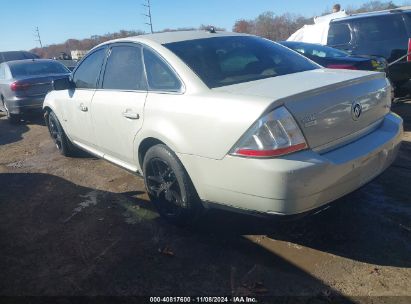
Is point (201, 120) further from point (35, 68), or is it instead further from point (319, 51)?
point (35, 68)

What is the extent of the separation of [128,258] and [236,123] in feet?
4.48

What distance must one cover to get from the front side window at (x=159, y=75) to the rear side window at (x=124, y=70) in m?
0.10

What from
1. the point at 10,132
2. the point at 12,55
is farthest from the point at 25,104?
the point at 12,55

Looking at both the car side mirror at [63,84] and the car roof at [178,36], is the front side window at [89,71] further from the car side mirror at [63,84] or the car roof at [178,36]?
the car roof at [178,36]

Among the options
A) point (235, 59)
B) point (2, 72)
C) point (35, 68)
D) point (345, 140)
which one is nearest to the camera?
point (345, 140)

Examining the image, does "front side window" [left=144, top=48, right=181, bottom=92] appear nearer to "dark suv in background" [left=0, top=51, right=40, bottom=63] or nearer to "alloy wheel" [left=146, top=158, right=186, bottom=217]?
"alloy wheel" [left=146, top=158, right=186, bottom=217]

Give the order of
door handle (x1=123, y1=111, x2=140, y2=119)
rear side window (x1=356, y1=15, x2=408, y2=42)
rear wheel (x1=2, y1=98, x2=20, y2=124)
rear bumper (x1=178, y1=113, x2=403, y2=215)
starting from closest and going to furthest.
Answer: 1. rear bumper (x1=178, y1=113, x2=403, y2=215)
2. door handle (x1=123, y1=111, x2=140, y2=119)
3. rear side window (x1=356, y1=15, x2=408, y2=42)
4. rear wheel (x1=2, y1=98, x2=20, y2=124)

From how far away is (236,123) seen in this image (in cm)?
246

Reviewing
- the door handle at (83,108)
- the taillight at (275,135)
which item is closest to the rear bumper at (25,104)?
the door handle at (83,108)

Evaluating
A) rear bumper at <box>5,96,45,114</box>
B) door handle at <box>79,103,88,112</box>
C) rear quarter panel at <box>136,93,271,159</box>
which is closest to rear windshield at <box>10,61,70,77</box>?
rear bumper at <box>5,96,45,114</box>

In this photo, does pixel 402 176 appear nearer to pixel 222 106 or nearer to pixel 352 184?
pixel 352 184

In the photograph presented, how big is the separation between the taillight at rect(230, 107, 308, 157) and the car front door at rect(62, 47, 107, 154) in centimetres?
243

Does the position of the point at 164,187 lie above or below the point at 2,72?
below

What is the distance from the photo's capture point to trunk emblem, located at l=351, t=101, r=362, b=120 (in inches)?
107
